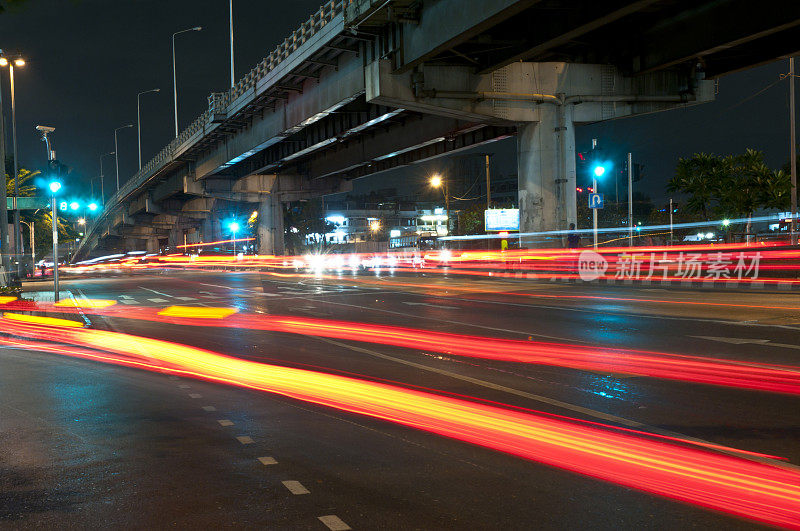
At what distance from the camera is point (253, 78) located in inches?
1512

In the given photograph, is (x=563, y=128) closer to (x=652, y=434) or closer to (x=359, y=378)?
(x=359, y=378)

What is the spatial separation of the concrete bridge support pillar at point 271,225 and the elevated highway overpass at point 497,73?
12.6m

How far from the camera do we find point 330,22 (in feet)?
93.4

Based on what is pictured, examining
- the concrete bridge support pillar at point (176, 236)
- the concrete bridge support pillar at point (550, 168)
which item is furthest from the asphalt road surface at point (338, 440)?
the concrete bridge support pillar at point (176, 236)

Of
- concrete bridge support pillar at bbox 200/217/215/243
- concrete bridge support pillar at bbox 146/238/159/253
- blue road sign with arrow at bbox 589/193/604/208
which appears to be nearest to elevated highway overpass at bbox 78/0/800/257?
blue road sign with arrow at bbox 589/193/604/208

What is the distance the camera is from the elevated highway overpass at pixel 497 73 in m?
22.8

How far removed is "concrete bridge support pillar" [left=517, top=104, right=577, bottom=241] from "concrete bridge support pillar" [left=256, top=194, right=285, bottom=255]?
103 feet

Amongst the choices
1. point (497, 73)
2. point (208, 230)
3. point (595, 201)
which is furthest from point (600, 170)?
point (208, 230)

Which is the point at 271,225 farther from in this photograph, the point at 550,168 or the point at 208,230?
the point at 208,230

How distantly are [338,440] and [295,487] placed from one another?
1.24 metres

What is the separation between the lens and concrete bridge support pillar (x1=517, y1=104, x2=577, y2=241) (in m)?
31.0

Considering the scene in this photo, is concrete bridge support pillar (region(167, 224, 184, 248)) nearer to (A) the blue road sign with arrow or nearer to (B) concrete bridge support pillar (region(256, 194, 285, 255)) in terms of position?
(B) concrete bridge support pillar (region(256, 194, 285, 255))

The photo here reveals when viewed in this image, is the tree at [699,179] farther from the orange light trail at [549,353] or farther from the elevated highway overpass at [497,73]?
the orange light trail at [549,353]

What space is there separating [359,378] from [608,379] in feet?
10.3
